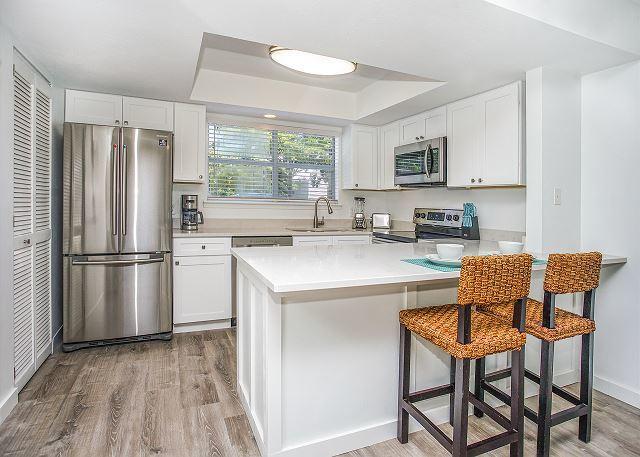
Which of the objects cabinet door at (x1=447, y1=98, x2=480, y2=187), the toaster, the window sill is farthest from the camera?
the toaster

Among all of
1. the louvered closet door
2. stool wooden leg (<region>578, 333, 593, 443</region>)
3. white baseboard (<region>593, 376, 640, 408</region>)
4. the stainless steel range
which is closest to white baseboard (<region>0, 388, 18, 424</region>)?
the louvered closet door

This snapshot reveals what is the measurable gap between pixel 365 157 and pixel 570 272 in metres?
3.13

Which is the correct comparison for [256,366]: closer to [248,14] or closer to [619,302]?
[248,14]

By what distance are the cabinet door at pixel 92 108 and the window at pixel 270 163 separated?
103cm

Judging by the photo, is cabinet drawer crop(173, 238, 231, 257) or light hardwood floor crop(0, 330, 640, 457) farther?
cabinet drawer crop(173, 238, 231, 257)

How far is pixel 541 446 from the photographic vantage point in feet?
5.78

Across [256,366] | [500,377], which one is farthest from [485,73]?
[256,366]

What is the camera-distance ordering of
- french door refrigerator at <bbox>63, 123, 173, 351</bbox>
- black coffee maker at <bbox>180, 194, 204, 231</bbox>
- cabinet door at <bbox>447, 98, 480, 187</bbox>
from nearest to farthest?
french door refrigerator at <bbox>63, 123, 173, 351</bbox> < cabinet door at <bbox>447, 98, 480, 187</bbox> < black coffee maker at <bbox>180, 194, 204, 231</bbox>

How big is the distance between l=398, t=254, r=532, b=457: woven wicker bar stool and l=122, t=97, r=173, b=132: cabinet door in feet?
9.91

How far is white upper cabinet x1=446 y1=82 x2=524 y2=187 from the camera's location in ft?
9.35

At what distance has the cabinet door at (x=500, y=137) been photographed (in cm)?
284

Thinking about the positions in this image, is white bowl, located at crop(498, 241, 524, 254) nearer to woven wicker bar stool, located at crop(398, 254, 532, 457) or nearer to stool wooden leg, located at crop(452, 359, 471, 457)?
woven wicker bar stool, located at crop(398, 254, 532, 457)

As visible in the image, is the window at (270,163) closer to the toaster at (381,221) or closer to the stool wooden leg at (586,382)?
the toaster at (381,221)

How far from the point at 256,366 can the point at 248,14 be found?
176 cm
